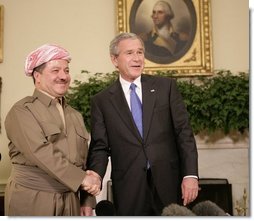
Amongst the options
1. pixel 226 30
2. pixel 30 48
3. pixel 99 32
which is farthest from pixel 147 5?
pixel 30 48

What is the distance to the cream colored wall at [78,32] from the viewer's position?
131 inches

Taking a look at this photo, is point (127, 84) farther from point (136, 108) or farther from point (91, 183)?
point (91, 183)

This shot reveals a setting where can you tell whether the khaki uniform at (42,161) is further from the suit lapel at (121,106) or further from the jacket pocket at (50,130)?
the suit lapel at (121,106)

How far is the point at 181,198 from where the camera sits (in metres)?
1.76

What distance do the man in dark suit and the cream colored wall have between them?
1628mm

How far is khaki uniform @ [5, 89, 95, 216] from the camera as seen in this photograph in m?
1.48

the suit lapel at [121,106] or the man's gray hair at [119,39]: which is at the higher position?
the man's gray hair at [119,39]

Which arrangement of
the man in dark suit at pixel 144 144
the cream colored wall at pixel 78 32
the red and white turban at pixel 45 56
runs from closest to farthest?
the red and white turban at pixel 45 56 → the man in dark suit at pixel 144 144 → the cream colored wall at pixel 78 32

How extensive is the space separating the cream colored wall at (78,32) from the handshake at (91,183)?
6.10 feet

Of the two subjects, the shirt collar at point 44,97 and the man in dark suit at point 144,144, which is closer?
the shirt collar at point 44,97

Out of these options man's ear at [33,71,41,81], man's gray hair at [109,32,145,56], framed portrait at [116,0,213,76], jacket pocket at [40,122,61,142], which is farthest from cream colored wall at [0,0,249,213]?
jacket pocket at [40,122,61,142]

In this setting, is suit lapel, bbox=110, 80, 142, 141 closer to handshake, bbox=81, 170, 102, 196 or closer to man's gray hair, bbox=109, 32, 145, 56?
man's gray hair, bbox=109, 32, 145, 56

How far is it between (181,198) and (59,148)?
1.81 ft

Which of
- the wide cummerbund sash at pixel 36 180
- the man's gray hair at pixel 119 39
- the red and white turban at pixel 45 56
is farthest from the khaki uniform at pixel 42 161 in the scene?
the man's gray hair at pixel 119 39
